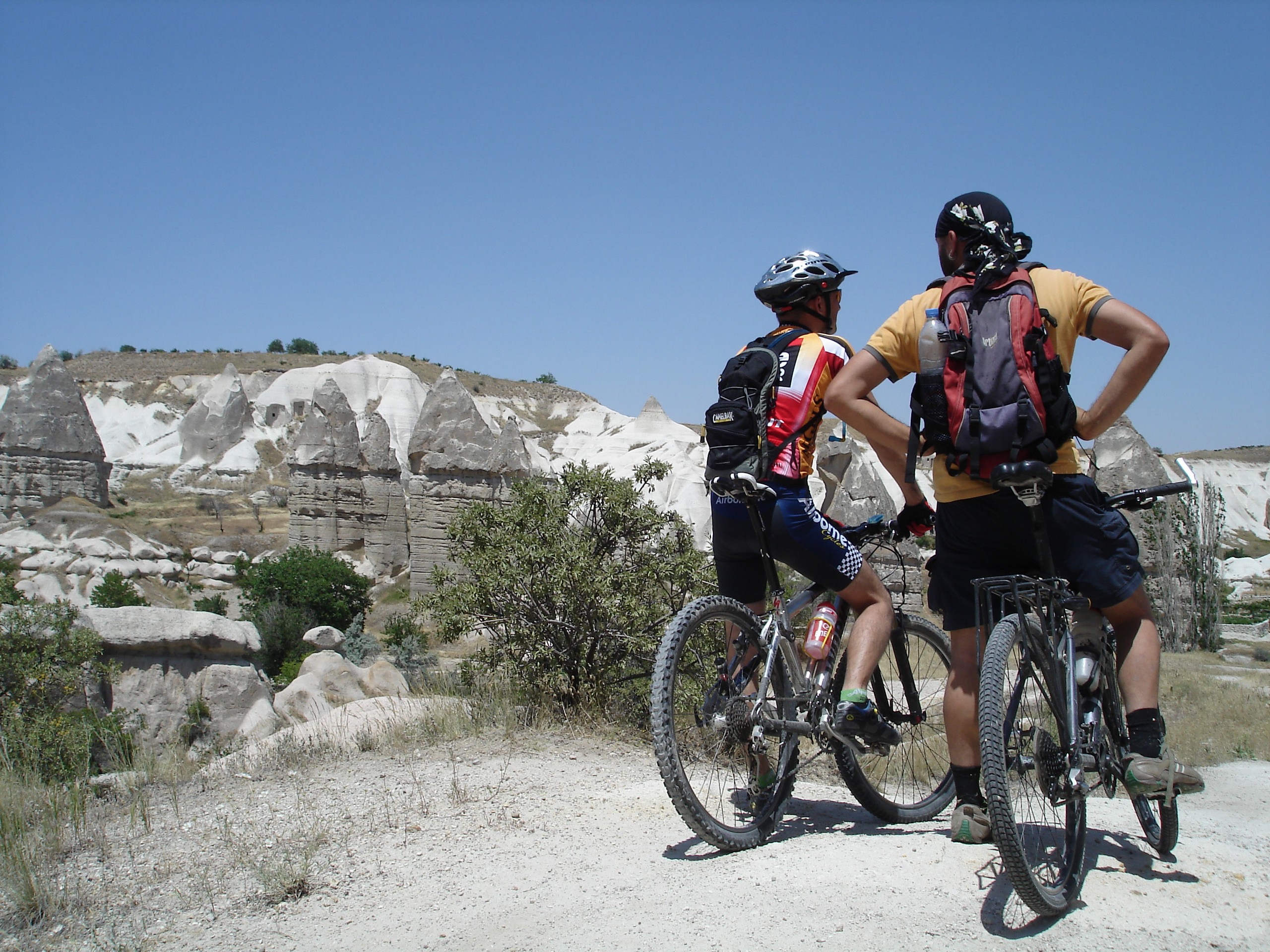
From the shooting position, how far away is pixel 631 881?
2887 millimetres

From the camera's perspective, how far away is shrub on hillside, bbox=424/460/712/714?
234 inches

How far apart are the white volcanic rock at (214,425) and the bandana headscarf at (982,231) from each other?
55.8 meters

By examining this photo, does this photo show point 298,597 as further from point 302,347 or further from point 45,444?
point 302,347

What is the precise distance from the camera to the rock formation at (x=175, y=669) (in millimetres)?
11922

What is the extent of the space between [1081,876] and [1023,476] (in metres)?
1.15

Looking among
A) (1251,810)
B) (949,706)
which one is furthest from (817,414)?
(1251,810)

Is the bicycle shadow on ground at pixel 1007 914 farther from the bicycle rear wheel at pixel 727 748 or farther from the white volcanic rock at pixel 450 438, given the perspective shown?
the white volcanic rock at pixel 450 438

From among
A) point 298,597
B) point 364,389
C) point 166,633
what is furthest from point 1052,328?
point 364,389

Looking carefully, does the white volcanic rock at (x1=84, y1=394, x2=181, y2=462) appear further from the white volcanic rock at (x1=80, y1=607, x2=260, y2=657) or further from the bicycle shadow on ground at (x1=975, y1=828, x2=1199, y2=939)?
the bicycle shadow on ground at (x1=975, y1=828, x2=1199, y2=939)

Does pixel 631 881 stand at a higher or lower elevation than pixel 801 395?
lower

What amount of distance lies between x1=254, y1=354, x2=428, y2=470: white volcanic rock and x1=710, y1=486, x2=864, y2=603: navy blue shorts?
54.7 m

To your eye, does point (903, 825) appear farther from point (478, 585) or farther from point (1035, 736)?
point (478, 585)

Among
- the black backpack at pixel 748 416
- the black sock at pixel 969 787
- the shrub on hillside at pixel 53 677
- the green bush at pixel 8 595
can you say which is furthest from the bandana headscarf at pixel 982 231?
the green bush at pixel 8 595

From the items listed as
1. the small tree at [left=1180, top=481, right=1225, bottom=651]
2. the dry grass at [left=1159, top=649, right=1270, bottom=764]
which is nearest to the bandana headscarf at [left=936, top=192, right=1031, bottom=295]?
the dry grass at [left=1159, top=649, right=1270, bottom=764]
